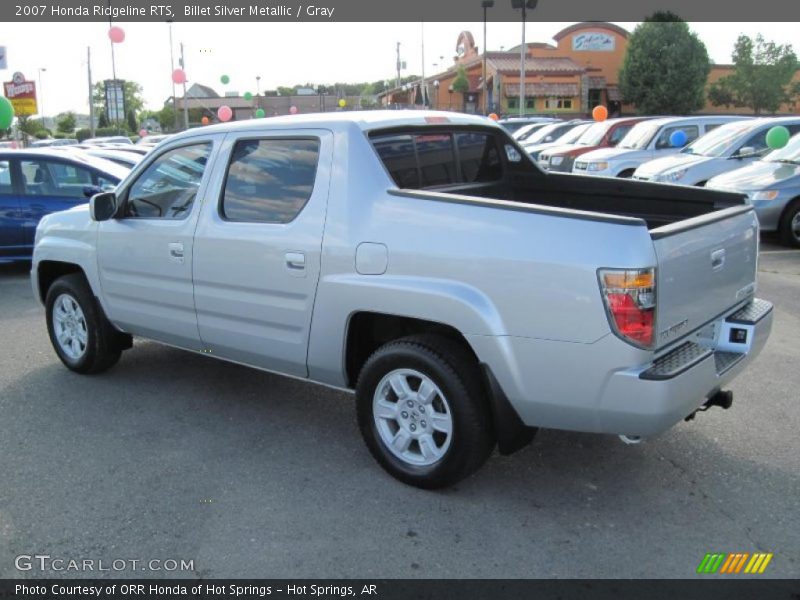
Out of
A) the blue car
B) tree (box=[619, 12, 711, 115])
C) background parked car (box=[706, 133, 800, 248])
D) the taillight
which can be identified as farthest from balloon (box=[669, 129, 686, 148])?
tree (box=[619, 12, 711, 115])

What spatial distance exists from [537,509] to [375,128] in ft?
6.99

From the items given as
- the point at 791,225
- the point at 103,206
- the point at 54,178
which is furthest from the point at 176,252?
the point at 791,225

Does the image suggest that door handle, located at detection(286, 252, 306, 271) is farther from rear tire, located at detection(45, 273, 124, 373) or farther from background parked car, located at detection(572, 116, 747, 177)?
background parked car, located at detection(572, 116, 747, 177)

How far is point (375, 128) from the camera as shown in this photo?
4.05 metres

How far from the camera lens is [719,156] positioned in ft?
40.0

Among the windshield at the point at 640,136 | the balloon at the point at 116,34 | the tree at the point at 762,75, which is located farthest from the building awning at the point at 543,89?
the windshield at the point at 640,136

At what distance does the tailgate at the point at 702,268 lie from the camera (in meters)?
3.18

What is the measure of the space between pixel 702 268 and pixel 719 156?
9751 millimetres

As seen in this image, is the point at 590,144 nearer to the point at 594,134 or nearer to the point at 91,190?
the point at 594,134

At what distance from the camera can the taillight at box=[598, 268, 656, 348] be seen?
304cm

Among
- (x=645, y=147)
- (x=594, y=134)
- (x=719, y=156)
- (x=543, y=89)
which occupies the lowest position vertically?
(x=719, y=156)

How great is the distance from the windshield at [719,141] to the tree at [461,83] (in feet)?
122

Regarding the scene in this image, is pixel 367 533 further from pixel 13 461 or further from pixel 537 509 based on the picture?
pixel 13 461

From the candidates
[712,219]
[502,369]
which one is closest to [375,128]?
[502,369]
